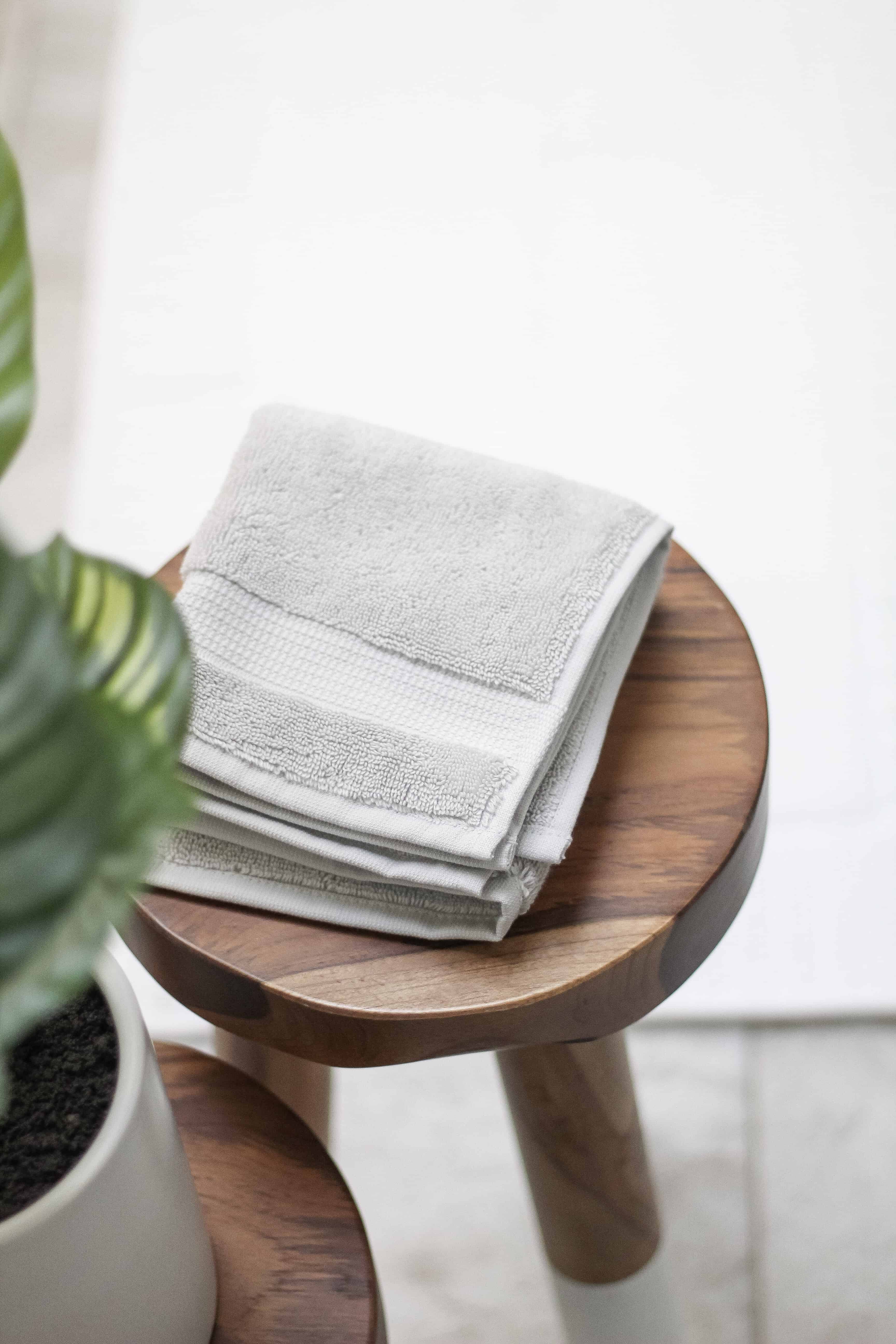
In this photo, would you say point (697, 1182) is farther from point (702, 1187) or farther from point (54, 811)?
point (54, 811)

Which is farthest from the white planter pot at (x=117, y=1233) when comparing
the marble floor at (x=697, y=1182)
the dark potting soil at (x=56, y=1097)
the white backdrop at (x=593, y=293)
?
the white backdrop at (x=593, y=293)

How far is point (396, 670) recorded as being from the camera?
1.84ft

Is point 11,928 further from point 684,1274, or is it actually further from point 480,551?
point 684,1274

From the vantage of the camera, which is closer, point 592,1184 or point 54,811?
point 54,811

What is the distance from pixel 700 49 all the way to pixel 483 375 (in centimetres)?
67

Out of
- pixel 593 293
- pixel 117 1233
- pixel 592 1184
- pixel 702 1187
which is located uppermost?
pixel 593 293

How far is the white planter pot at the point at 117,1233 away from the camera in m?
0.37

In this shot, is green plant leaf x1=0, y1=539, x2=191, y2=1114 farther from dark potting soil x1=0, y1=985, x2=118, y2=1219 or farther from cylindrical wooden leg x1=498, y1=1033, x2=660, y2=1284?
cylindrical wooden leg x1=498, y1=1033, x2=660, y2=1284

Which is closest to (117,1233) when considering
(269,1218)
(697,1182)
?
(269,1218)

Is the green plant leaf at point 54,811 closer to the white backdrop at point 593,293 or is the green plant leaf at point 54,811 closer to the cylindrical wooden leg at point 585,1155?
the cylindrical wooden leg at point 585,1155

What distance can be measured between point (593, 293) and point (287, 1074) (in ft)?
3.62

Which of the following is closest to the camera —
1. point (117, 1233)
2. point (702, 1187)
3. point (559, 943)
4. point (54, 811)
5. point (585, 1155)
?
point (54, 811)

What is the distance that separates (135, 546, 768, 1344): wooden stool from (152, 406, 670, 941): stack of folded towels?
2 centimetres

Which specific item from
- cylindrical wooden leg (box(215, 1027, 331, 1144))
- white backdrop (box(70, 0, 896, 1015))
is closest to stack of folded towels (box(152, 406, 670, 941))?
cylindrical wooden leg (box(215, 1027, 331, 1144))
